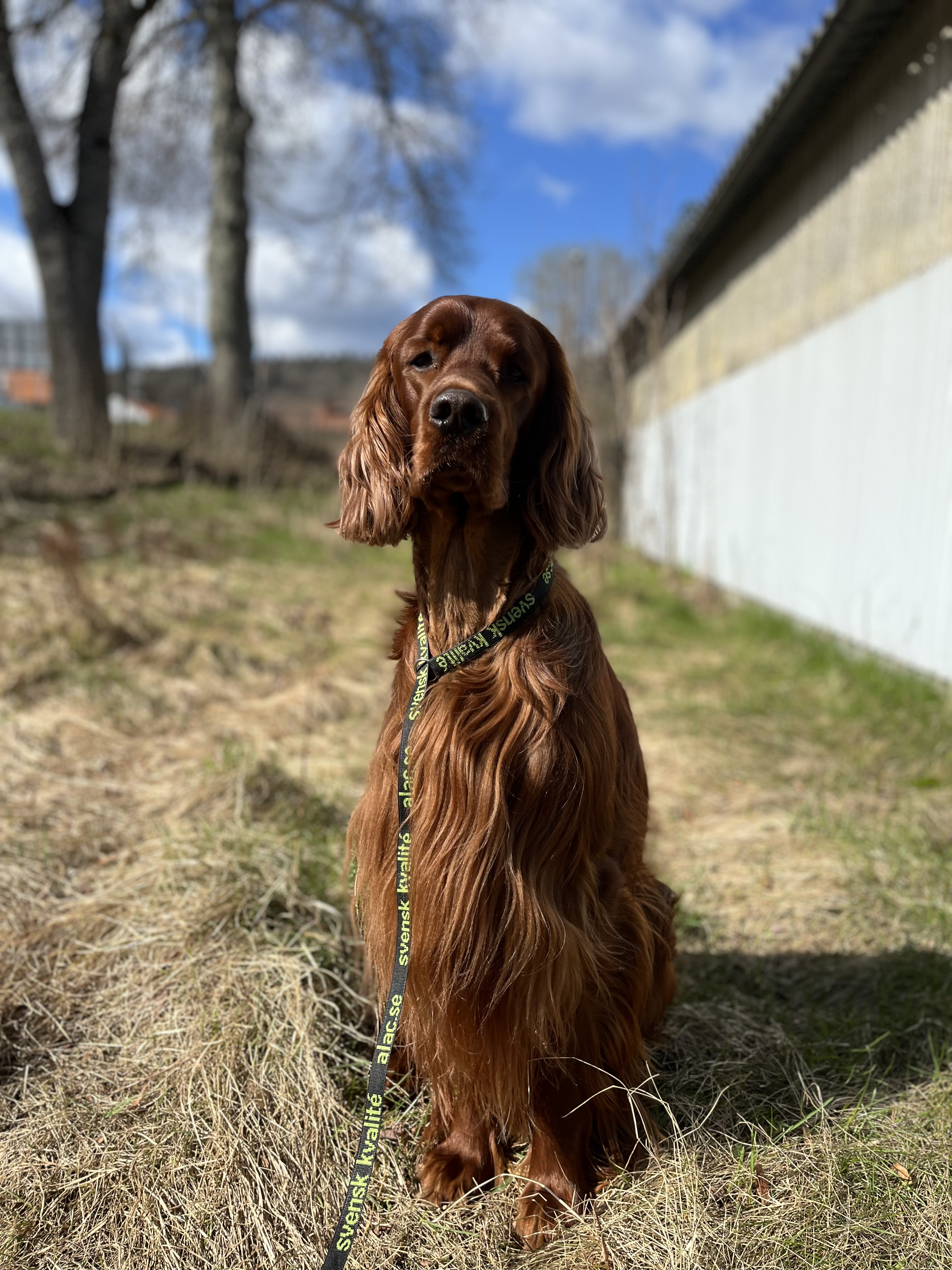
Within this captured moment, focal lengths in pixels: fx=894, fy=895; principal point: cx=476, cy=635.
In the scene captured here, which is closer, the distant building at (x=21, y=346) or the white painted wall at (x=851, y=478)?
the white painted wall at (x=851, y=478)

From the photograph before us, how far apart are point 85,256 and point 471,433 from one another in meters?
10.5

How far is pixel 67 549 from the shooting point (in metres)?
5.53

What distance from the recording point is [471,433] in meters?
1.53

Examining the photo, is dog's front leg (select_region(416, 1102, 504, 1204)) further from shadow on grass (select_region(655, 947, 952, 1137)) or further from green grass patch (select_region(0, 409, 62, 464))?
green grass patch (select_region(0, 409, 62, 464))

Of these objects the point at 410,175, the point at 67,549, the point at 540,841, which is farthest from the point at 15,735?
the point at 410,175

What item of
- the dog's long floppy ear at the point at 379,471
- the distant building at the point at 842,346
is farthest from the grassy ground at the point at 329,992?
the distant building at the point at 842,346

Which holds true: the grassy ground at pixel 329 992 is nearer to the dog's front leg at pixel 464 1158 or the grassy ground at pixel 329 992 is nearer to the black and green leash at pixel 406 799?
the dog's front leg at pixel 464 1158

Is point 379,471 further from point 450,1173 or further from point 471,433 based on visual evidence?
point 450,1173

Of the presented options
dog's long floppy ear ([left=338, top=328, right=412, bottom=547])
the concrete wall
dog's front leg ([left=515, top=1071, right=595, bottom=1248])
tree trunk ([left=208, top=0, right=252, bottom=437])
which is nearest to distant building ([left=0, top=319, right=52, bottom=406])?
tree trunk ([left=208, top=0, right=252, bottom=437])

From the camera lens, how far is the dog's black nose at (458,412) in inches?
59.4

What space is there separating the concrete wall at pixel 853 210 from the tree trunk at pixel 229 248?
6751mm

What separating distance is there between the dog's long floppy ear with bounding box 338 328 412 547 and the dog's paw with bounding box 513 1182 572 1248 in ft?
4.21

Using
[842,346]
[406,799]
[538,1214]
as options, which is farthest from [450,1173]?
[842,346]

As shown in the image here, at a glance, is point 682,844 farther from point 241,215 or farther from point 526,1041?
point 241,215
